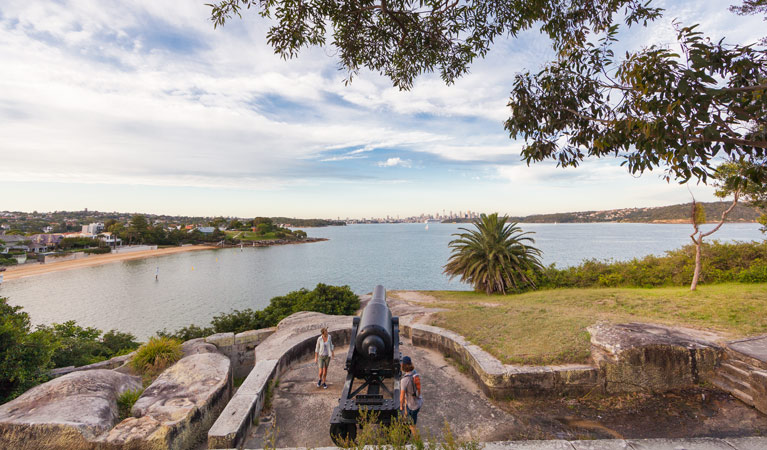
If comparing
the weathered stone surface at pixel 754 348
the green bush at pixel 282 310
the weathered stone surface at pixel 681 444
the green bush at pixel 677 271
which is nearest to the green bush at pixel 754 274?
the green bush at pixel 677 271

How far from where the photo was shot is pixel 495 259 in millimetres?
14789

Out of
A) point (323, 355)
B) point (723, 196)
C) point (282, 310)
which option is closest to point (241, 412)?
point (323, 355)

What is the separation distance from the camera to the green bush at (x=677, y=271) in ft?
36.7

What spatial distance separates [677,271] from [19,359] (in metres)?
18.4

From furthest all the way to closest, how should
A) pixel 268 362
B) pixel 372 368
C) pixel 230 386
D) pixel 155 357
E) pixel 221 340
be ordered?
1. pixel 221 340
2. pixel 155 357
3. pixel 268 362
4. pixel 230 386
5. pixel 372 368

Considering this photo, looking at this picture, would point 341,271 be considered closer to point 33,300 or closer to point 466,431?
point 33,300

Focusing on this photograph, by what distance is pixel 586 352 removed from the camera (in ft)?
16.1

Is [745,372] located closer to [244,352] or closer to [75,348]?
[244,352]

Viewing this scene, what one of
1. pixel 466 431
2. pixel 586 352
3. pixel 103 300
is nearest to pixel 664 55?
pixel 586 352

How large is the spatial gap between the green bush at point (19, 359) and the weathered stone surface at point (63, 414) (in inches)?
47.0

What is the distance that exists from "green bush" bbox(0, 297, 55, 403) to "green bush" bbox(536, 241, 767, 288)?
15552mm

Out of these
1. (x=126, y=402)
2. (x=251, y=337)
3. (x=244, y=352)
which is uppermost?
(x=126, y=402)

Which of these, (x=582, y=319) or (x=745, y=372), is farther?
(x=582, y=319)

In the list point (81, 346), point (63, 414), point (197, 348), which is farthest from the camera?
point (81, 346)
